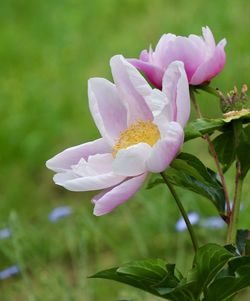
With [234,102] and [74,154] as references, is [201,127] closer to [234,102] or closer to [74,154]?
[234,102]

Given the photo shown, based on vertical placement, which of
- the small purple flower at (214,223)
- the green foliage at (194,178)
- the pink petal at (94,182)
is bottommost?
the small purple flower at (214,223)

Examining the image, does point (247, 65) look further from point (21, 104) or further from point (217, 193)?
point (217, 193)

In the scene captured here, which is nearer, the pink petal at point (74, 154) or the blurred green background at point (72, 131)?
the pink petal at point (74, 154)

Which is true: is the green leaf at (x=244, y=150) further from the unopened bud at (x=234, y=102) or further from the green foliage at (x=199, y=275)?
the green foliage at (x=199, y=275)

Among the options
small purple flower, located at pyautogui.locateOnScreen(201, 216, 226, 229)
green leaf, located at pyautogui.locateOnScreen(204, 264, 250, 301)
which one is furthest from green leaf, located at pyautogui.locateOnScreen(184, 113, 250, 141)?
small purple flower, located at pyautogui.locateOnScreen(201, 216, 226, 229)

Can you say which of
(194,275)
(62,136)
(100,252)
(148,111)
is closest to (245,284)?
(194,275)

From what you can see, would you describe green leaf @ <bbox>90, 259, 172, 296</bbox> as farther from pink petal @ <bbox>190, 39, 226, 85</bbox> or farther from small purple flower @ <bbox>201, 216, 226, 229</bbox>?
small purple flower @ <bbox>201, 216, 226, 229</bbox>

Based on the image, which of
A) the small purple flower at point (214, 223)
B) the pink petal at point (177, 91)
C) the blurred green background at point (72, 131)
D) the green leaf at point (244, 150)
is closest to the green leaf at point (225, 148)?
the green leaf at point (244, 150)

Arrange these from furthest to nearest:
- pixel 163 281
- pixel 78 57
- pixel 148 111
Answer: pixel 78 57 < pixel 148 111 < pixel 163 281
